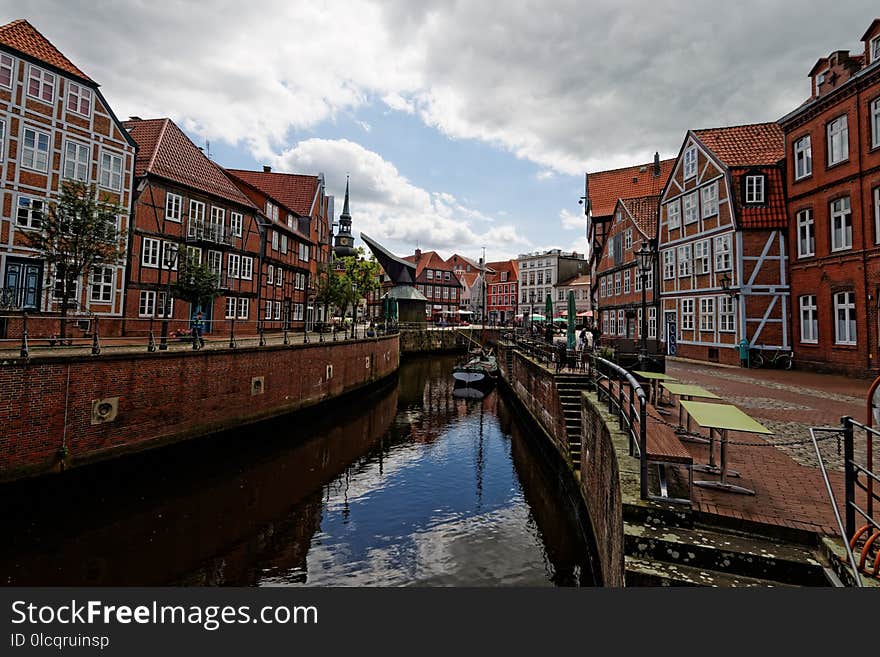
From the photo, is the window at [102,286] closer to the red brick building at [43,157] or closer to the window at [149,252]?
the red brick building at [43,157]

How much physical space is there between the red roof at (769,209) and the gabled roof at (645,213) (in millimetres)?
8166

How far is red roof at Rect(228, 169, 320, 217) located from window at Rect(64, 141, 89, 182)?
57.9 feet

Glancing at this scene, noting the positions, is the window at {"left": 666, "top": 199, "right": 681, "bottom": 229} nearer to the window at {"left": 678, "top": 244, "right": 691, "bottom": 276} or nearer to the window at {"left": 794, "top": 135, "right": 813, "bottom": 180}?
the window at {"left": 678, "top": 244, "right": 691, "bottom": 276}

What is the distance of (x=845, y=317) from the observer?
17.1 meters

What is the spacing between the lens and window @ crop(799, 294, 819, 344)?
1889 centimetres

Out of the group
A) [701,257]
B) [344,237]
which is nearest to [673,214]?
[701,257]

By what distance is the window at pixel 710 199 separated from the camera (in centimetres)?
2306

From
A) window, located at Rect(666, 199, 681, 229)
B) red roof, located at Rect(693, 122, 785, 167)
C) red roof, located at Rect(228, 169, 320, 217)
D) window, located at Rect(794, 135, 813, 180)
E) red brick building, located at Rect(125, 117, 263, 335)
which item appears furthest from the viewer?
red roof, located at Rect(228, 169, 320, 217)

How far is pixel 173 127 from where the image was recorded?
26266 mm

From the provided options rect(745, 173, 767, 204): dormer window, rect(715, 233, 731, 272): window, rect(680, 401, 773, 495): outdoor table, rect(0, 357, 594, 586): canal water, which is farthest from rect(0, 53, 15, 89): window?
rect(745, 173, 767, 204): dormer window

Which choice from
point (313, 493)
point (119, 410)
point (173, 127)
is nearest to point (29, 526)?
point (119, 410)

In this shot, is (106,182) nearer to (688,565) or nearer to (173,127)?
(173,127)

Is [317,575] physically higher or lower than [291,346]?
lower

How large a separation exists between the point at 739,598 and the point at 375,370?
85.2ft
